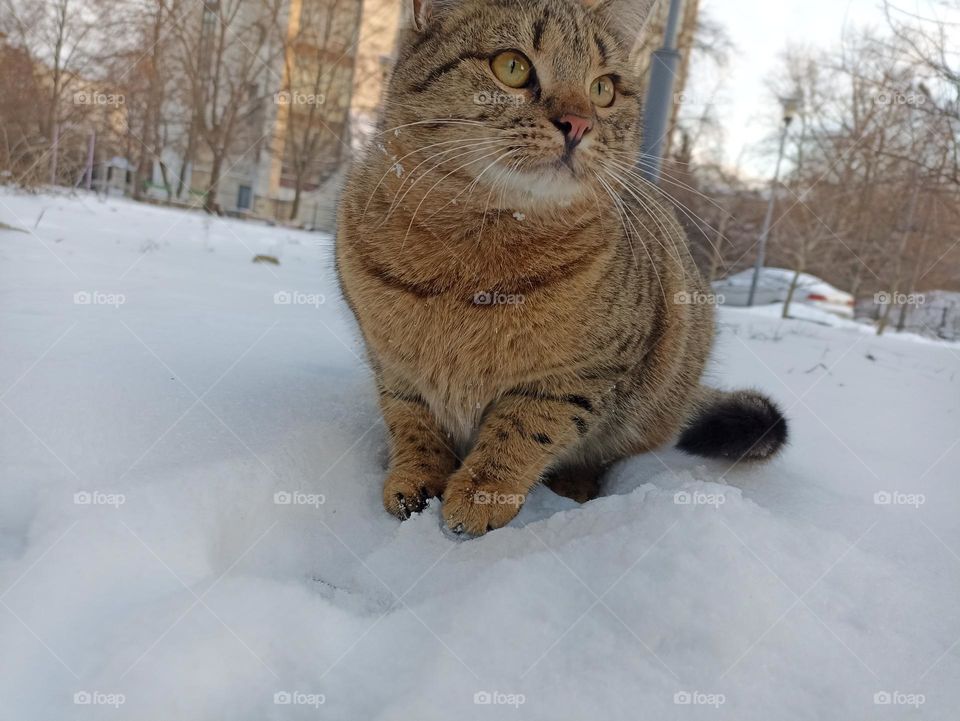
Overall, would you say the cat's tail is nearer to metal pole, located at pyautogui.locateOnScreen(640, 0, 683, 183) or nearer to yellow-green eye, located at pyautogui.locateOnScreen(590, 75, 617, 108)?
yellow-green eye, located at pyautogui.locateOnScreen(590, 75, 617, 108)

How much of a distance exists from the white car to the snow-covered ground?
9623 mm

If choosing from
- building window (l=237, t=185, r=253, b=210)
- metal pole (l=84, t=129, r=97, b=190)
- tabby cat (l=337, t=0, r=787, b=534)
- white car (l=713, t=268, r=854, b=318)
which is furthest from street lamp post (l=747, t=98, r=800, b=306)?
building window (l=237, t=185, r=253, b=210)

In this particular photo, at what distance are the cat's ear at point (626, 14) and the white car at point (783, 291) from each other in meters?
8.81

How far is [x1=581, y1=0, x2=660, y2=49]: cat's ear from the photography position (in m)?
2.21

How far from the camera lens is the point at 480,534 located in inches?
69.1

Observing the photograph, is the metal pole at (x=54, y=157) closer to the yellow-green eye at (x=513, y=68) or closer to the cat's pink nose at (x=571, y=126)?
the yellow-green eye at (x=513, y=68)

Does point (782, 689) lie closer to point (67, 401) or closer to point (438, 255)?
point (438, 255)

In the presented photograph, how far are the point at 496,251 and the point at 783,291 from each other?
12293mm

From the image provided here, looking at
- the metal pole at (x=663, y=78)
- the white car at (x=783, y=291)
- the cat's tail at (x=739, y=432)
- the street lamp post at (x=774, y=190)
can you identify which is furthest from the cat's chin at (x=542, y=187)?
the white car at (x=783, y=291)

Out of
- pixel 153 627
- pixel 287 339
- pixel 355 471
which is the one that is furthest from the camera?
pixel 287 339

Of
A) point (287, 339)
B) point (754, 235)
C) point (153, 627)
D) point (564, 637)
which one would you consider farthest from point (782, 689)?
point (754, 235)

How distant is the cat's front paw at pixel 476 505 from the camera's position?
1.77m

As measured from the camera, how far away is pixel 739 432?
7.48 ft

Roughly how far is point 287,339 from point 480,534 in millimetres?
1785
